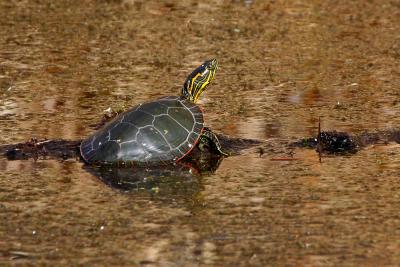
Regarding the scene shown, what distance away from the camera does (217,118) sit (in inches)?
304

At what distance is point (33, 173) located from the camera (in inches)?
257

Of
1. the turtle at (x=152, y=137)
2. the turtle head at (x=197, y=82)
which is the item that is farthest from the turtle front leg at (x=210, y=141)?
the turtle head at (x=197, y=82)

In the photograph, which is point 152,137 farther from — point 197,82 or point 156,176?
point 197,82

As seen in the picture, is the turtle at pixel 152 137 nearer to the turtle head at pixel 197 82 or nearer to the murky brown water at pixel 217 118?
the murky brown water at pixel 217 118

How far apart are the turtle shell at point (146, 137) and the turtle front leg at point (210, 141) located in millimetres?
66

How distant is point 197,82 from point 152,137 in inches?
39.2

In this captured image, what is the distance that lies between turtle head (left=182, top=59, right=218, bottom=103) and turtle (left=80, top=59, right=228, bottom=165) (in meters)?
0.50

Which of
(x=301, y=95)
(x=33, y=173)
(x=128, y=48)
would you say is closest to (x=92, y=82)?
(x=128, y=48)

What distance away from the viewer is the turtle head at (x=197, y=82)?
7.45 m

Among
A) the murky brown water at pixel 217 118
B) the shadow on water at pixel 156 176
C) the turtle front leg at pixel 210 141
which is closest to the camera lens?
the murky brown water at pixel 217 118

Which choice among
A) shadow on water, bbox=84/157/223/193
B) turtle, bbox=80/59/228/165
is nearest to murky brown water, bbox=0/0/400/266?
shadow on water, bbox=84/157/223/193

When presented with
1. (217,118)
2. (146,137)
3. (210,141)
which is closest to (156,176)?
(146,137)

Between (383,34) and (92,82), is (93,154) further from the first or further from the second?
(383,34)

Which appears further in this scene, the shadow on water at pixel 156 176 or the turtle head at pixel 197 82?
the turtle head at pixel 197 82
